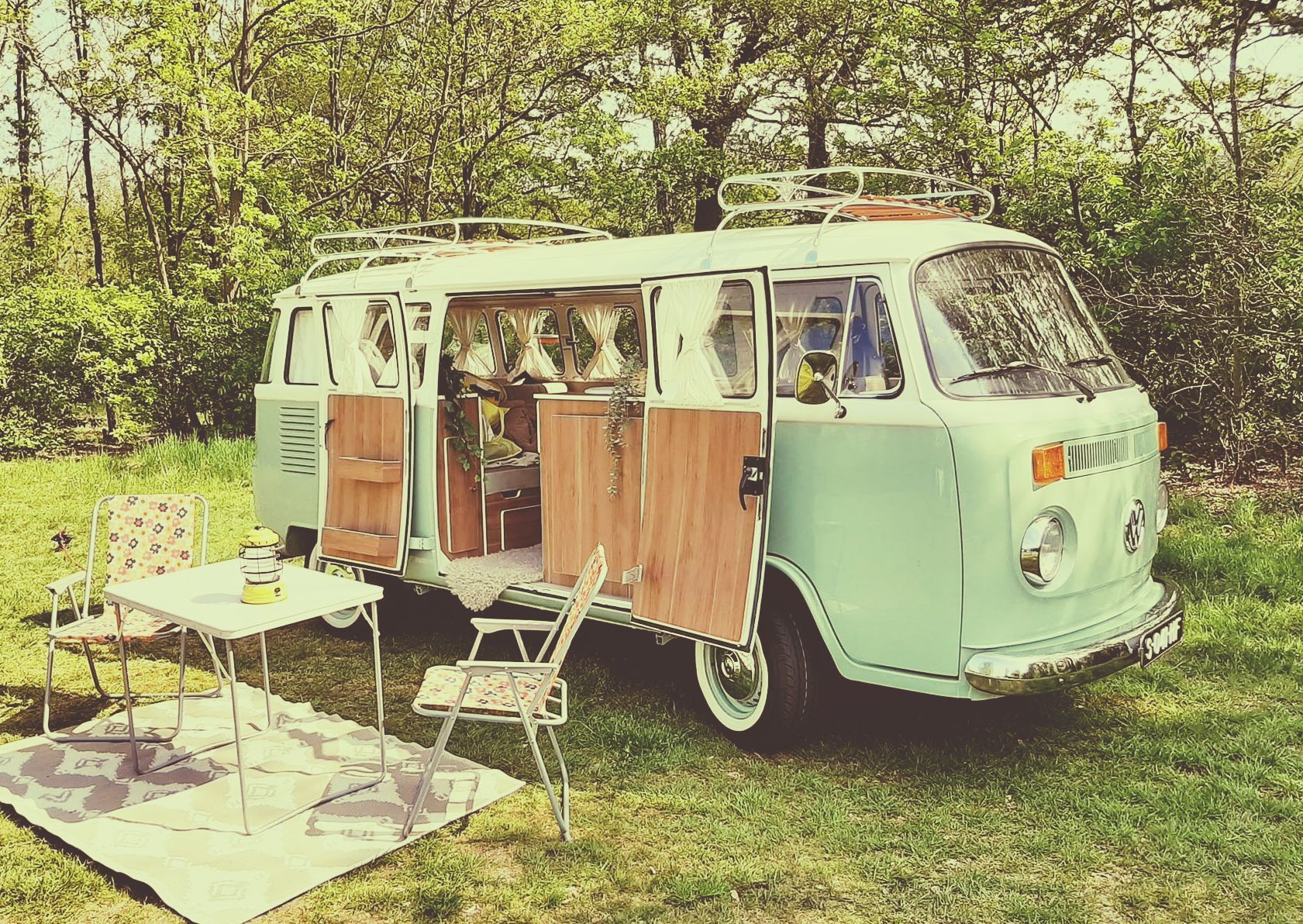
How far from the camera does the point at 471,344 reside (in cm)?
806

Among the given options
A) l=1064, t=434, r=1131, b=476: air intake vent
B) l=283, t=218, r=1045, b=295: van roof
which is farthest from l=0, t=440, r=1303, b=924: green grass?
l=283, t=218, r=1045, b=295: van roof

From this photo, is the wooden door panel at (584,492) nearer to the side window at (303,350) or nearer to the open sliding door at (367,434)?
the open sliding door at (367,434)

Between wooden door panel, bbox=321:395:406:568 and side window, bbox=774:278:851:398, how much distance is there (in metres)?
2.55

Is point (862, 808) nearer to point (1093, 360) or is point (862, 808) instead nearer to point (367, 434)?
point (1093, 360)

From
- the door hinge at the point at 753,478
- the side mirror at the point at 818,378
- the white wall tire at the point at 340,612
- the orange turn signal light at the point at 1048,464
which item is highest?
the side mirror at the point at 818,378

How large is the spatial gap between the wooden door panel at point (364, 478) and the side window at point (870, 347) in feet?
9.58

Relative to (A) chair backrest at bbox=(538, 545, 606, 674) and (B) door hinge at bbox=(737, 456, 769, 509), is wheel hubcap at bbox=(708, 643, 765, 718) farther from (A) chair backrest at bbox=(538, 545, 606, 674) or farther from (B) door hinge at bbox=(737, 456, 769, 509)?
(A) chair backrest at bbox=(538, 545, 606, 674)

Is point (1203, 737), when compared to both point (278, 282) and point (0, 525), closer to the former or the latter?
point (0, 525)

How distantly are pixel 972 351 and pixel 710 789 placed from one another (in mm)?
2236

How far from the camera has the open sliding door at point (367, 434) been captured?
21.7ft

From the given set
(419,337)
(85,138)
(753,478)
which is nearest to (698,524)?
(753,478)

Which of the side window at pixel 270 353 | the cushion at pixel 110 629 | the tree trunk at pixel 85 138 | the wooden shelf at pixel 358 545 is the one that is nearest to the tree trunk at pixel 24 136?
the tree trunk at pixel 85 138

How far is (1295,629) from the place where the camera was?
6586 mm

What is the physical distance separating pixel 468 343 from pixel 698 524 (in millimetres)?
3476
